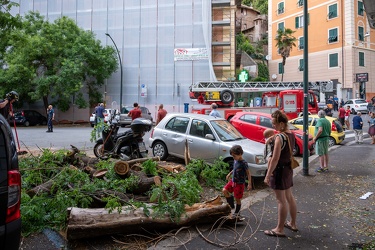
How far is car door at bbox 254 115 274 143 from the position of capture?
12.5 metres

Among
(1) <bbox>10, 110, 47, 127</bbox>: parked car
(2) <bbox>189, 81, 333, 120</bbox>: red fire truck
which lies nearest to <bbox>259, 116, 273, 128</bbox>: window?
(2) <bbox>189, 81, 333, 120</bbox>: red fire truck

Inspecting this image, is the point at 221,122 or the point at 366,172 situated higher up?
the point at 221,122

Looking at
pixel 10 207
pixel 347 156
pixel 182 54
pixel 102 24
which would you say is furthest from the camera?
pixel 102 24

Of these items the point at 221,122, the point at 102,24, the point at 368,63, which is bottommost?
the point at 221,122

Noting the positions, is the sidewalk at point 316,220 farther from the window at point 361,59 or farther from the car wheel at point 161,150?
the window at point 361,59

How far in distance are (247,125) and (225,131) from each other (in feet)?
14.0

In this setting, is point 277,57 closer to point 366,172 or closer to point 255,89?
point 255,89

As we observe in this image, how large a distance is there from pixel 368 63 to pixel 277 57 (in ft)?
38.0

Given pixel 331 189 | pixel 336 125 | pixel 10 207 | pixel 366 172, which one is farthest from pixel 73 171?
pixel 336 125

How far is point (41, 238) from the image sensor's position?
4.57m

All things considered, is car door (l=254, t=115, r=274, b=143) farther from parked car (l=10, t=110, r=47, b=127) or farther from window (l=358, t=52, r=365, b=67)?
window (l=358, t=52, r=365, b=67)

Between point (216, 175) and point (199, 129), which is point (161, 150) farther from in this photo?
point (216, 175)

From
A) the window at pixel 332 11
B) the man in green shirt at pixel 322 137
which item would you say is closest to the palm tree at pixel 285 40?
the window at pixel 332 11

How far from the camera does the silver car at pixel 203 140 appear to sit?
7.82 meters
